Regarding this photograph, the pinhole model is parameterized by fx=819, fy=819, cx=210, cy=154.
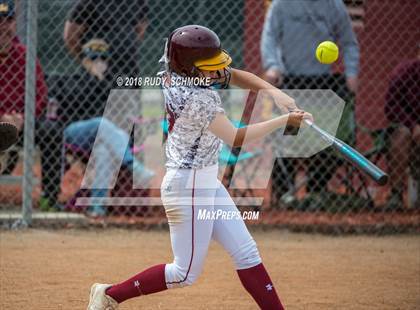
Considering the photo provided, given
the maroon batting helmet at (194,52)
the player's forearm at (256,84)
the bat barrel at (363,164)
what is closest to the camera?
the bat barrel at (363,164)

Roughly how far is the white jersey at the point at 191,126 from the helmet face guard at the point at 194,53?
99mm

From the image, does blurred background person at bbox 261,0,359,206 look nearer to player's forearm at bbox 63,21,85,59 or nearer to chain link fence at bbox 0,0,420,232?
chain link fence at bbox 0,0,420,232

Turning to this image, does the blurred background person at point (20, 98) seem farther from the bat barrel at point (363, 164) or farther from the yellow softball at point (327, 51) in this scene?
the bat barrel at point (363, 164)

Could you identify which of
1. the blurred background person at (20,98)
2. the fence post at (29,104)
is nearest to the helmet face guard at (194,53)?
the fence post at (29,104)

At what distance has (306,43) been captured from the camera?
24.8 feet

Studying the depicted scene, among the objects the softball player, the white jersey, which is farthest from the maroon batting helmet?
the white jersey

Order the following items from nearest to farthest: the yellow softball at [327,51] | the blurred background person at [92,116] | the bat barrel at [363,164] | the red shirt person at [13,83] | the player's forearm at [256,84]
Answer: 1. the bat barrel at [363,164]
2. the player's forearm at [256,84]
3. the yellow softball at [327,51]
4. the red shirt person at [13,83]
5. the blurred background person at [92,116]

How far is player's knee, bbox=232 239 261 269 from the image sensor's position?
3.94 meters

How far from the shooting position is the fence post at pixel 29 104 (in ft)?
22.6

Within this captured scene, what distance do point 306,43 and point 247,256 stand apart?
400 cm

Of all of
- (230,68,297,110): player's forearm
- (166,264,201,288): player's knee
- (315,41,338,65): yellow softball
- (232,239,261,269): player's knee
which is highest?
(315,41,338,65): yellow softball

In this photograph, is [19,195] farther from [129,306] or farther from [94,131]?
[129,306]

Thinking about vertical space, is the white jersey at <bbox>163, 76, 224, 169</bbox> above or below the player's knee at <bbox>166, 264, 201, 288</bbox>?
above

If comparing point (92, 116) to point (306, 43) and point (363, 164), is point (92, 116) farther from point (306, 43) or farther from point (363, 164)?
point (363, 164)
